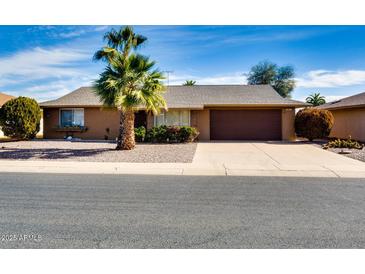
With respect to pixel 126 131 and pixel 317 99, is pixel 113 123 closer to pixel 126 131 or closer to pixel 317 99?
pixel 126 131

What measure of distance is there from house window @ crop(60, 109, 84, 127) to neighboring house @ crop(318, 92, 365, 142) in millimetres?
19161

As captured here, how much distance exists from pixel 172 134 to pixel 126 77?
597 centimetres

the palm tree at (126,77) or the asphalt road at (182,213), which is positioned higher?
the palm tree at (126,77)

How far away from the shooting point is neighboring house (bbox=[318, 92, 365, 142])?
19.6 metres

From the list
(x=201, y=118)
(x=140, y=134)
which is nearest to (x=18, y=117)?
(x=140, y=134)

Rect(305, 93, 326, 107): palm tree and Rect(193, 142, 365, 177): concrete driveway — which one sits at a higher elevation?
Rect(305, 93, 326, 107): palm tree

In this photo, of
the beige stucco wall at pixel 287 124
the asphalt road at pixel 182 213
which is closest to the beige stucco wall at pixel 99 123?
the beige stucco wall at pixel 287 124

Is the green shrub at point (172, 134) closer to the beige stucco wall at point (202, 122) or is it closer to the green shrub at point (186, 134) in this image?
the green shrub at point (186, 134)

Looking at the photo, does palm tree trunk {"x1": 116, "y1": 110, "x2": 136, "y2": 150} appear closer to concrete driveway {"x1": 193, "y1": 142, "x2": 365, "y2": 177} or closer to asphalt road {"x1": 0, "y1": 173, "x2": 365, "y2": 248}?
concrete driveway {"x1": 193, "y1": 142, "x2": 365, "y2": 177}

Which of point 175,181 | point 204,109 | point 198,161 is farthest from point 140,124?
point 175,181

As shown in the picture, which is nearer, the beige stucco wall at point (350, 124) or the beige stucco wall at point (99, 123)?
the beige stucco wall at point (350, 124)

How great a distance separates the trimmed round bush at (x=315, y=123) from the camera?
749 inches

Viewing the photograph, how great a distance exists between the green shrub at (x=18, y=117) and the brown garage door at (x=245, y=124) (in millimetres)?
12844

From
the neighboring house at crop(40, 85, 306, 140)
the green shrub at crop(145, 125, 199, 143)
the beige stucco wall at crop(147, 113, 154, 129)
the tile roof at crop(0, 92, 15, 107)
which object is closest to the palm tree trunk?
the green shrub at crop(145, 125, 199, 143)
